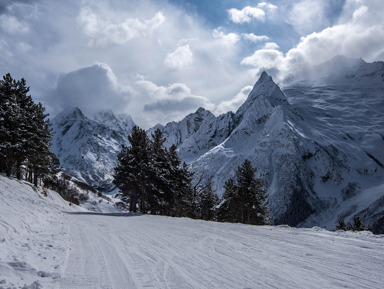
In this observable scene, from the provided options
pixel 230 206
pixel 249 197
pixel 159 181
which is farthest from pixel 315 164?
pixel 159 181

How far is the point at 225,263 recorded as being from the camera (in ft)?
20.4

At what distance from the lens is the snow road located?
15.9ft

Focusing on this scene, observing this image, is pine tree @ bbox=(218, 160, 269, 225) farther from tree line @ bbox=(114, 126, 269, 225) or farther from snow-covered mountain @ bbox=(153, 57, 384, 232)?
snow-covered mountain @ bbox=(153, 57, 384, 232)

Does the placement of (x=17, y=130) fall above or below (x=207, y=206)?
above

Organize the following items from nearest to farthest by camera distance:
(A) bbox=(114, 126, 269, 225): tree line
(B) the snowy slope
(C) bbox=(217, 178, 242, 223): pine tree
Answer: (B) the snowy slope
(A) bbox=(114, 126, 269, 225): tree line
(C) bbox=(217, 178, 242, 223): pine tree

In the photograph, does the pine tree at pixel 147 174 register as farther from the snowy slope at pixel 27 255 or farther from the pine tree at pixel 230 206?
the snowy slope at pixel 27 255

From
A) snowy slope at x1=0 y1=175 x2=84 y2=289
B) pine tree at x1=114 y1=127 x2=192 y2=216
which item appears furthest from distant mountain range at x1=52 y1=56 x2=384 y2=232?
snowy slope at x1=0 y1=175 x2=84 y2=289

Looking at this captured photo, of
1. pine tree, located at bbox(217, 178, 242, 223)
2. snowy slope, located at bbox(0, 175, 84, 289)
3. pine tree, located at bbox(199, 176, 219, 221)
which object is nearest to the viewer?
snowy slope, located at bbox(0, 175, 84, 289)

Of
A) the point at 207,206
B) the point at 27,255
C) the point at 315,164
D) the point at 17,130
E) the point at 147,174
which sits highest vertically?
the point at 315,164

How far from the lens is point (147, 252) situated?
7312 millimetres

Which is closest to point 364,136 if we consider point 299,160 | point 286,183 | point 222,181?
point 299,160

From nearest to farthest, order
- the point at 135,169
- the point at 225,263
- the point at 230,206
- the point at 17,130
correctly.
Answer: the point at 225,263
the point at 17,130
the point at 135,169
the point at 230,206

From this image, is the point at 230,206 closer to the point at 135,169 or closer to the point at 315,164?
the point at 135,169

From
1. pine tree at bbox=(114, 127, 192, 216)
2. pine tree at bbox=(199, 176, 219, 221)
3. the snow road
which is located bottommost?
pine tree at bbox=(199, 176, 219, 221)
